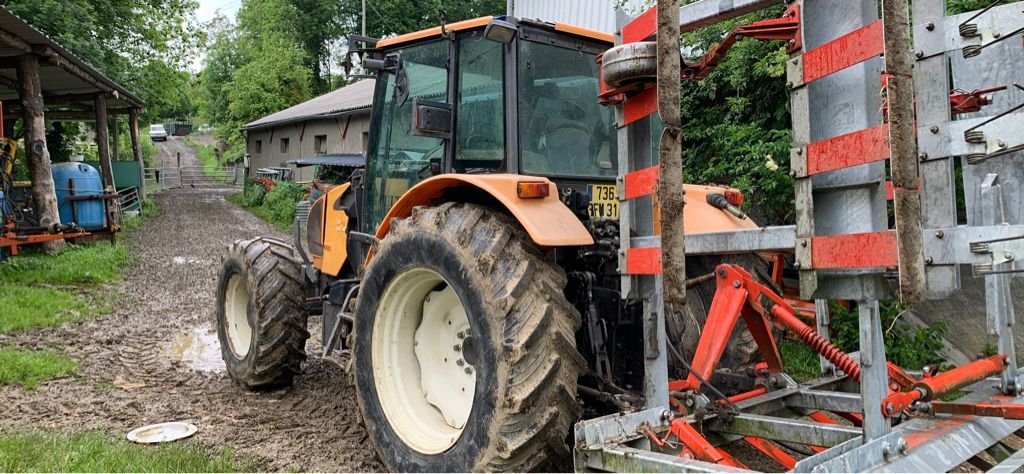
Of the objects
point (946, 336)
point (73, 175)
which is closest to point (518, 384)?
point (946, 336)

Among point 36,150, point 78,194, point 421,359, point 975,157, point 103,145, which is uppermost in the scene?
point 103,145

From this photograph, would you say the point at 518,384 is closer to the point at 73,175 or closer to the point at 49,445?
the point at 49,445

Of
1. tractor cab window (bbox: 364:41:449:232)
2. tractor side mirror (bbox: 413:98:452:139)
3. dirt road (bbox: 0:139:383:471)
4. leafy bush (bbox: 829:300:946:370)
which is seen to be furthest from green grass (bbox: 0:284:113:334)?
leafy bush (bbox: 829:300:946:370)

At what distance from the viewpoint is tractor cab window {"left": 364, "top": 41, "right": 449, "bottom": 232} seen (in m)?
3.93

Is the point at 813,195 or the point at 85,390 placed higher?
the point at 813,195

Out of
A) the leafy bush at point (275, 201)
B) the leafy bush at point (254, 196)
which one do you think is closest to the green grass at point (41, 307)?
the leafy bush at point (275, 201)

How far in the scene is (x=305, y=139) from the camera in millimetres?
26047

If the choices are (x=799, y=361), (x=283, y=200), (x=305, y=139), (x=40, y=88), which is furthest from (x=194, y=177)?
(x=799, y=361)

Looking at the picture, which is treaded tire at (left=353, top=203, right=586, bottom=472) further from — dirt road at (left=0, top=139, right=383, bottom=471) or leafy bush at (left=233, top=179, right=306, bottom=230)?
leafy bush at (left=233, top=179, right=306, bottom=230)

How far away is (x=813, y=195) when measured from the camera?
2.19m

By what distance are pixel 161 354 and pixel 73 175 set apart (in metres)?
8.70

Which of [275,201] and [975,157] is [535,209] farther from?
[275,201]

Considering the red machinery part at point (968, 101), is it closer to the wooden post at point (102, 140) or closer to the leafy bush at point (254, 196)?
the wooden post at point (102, 140)

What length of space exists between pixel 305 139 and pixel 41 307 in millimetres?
18633
